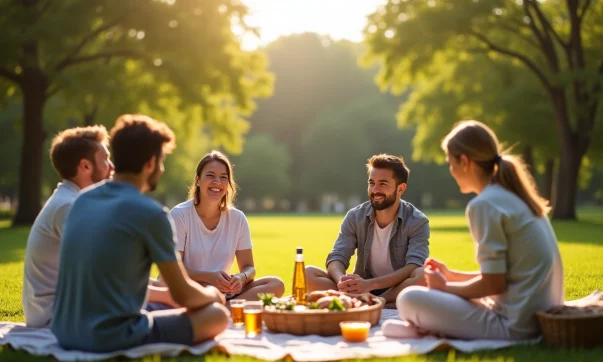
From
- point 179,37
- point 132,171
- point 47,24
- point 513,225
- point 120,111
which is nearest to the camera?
point 132,171

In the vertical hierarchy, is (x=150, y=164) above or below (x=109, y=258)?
above

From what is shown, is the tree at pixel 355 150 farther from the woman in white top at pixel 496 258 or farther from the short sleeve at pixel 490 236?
the short sleeve at pixel 490 236

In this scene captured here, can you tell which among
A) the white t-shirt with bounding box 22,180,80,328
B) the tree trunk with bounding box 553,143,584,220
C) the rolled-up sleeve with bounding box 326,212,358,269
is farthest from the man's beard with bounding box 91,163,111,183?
the tree trunk with bounding box 553,143,584,220

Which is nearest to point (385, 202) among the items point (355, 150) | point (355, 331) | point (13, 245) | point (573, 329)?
point (355, 331)

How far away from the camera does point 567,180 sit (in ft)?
104

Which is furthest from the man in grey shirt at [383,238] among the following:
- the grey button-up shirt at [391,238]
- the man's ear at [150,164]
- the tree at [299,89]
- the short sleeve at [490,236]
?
the tree at [299,89]

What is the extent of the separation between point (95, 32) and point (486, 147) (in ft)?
81.3

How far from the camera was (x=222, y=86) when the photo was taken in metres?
Answer: 29.0

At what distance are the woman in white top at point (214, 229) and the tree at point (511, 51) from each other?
73.7 feet

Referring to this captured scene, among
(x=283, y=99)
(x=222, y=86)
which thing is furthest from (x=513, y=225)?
(x=283, y=99)

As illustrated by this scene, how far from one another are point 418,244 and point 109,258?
405 cm

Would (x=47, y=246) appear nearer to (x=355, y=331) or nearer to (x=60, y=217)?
(x=60, y=217)

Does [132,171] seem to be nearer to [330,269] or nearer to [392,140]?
[330,269]

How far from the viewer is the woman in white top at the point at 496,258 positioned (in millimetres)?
5633
